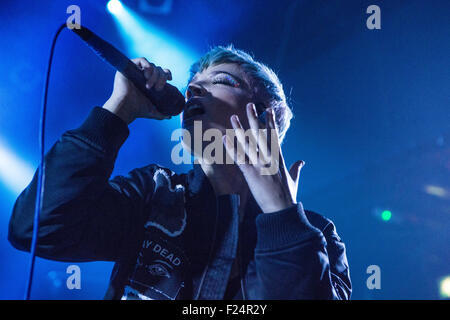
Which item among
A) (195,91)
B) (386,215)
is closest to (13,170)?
(195,91)

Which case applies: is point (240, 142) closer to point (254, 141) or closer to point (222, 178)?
point (254, 141)

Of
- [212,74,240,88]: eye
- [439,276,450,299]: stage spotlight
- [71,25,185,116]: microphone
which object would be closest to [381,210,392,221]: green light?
[439,276,450,299]: stage spotlight

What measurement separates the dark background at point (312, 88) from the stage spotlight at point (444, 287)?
0.11 m

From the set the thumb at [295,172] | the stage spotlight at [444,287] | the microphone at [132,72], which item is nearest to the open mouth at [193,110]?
the microphone at [132,72]

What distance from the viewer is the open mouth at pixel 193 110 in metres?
1.15

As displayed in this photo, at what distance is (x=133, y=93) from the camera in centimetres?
96

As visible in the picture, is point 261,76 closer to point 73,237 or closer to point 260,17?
point 73,237

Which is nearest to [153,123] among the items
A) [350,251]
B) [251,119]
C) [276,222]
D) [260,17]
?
[260,17]

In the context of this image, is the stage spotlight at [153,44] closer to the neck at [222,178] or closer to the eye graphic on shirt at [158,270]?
the neck at [222,178]

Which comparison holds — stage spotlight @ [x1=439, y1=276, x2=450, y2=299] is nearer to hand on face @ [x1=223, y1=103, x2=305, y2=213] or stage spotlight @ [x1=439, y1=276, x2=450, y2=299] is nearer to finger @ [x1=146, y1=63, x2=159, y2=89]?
hand on face @ [x1=223, y1=103, x2=305, y2=213]

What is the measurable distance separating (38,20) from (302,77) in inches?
88.7

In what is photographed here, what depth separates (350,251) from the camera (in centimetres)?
336

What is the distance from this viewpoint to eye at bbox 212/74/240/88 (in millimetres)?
1284

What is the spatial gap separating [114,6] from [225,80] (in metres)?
1.73
